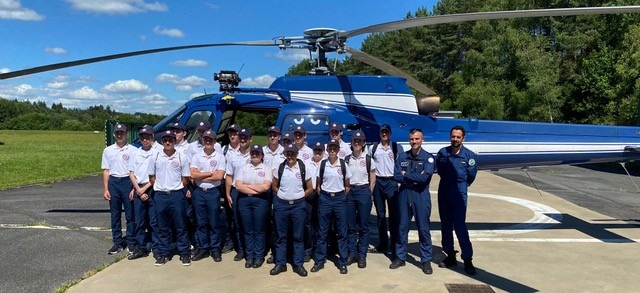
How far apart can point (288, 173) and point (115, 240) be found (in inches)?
113

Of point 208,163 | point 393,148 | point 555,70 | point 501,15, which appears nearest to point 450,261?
point 393,148

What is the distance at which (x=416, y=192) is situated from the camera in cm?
536

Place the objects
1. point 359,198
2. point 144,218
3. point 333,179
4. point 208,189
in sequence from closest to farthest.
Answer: point 333,179 → point 359,198 → point 208,189 → point 144,218

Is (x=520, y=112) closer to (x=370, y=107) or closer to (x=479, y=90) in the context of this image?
(x=479, y=90)

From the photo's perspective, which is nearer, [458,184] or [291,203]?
[291,203]

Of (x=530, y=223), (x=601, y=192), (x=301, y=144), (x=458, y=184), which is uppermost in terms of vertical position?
(x=301, y=144)

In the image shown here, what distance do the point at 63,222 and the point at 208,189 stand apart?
411 centimetres

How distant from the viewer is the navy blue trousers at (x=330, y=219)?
5188 mm

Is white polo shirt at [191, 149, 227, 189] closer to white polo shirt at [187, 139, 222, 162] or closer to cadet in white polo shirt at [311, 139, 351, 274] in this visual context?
white polo shirt at [187, 139, 222, 162]

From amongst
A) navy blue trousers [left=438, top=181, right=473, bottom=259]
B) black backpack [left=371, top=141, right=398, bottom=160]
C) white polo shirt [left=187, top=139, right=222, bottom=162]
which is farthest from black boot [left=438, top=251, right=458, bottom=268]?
white polo shirt [left=187, top=139, right=222, bottom=162]

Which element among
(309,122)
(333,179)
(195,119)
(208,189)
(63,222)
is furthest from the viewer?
(63,222)

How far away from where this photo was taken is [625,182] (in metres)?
16.0

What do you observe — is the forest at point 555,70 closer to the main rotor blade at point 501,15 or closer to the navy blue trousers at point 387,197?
the navy blue trousers at point 387,197

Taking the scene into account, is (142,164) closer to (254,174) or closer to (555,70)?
(254,174)
